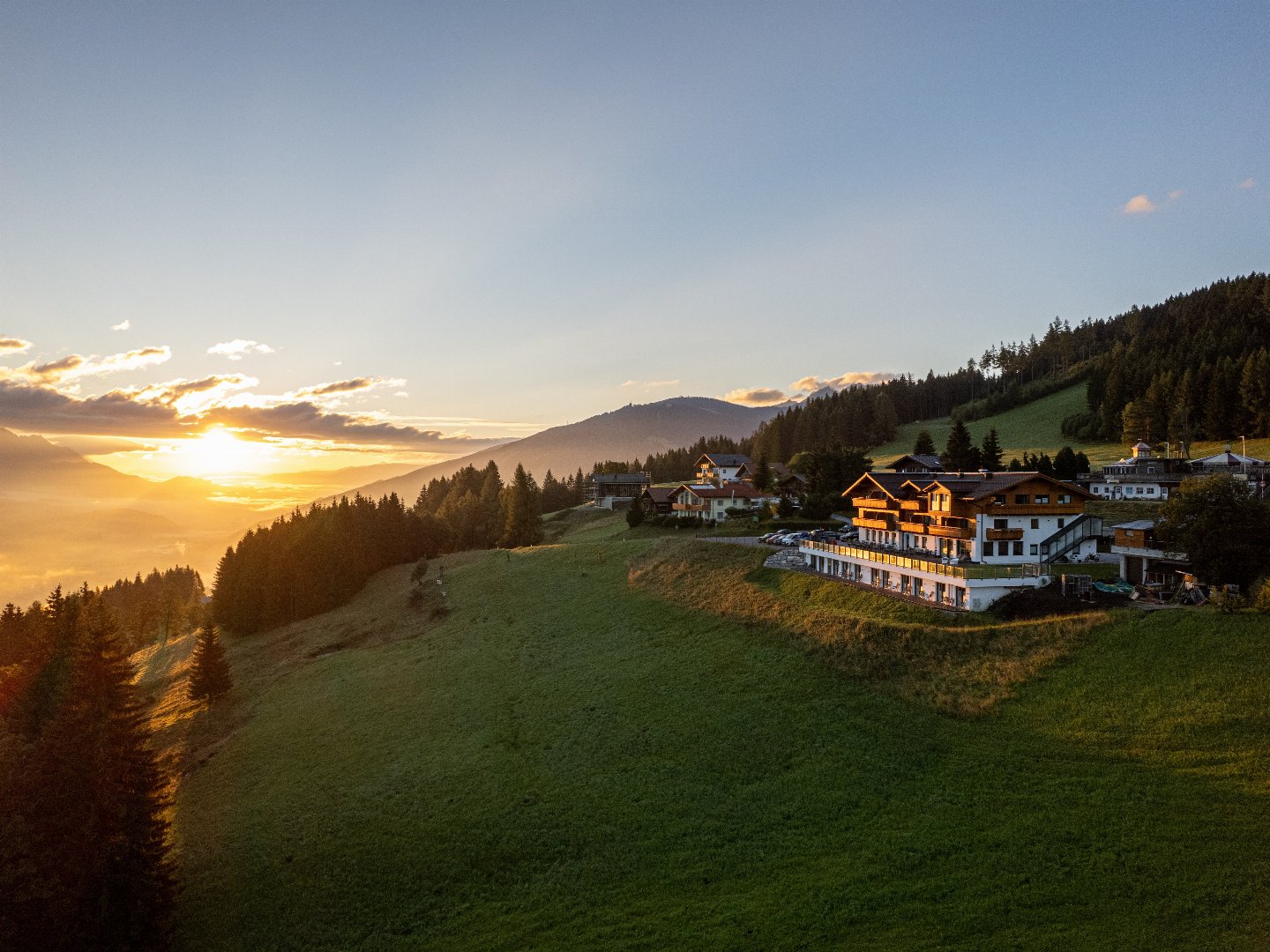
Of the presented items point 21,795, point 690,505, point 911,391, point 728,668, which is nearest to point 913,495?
point 728,668

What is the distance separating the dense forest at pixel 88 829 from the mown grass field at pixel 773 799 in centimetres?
268

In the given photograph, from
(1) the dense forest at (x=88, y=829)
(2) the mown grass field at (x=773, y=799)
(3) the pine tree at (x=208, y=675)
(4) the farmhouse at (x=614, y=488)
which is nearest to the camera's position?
(2) the mown grass field at (x=773, y=799)

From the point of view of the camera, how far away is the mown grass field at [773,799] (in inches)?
850

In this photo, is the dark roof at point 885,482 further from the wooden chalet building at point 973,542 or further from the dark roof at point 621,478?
the dark roof at point 621,478

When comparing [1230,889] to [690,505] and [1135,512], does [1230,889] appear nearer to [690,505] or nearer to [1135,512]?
[1135,512]

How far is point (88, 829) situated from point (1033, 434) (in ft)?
520

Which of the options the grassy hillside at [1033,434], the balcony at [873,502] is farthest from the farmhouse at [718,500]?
the grassy hillside at [1033,434]

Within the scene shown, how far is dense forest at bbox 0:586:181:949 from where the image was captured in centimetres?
2569

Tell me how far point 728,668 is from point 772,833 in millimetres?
14608

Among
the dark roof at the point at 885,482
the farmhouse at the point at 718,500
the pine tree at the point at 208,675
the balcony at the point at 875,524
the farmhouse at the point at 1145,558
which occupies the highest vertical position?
the dark roof at the point at 885,482

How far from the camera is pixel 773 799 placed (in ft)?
94.0

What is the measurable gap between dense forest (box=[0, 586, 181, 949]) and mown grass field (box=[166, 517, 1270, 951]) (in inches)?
105

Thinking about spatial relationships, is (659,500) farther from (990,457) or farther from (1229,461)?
(1229,461)

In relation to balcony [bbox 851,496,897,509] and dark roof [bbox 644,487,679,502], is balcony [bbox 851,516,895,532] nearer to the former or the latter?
balcony [bbox 851,496,897,509]
